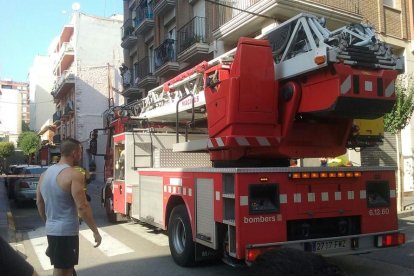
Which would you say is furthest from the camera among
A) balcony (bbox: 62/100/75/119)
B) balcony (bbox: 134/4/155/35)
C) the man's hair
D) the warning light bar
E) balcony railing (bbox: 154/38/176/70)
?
balcony (bbox: 62/100/75/119)

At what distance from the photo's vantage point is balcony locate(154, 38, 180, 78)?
19.2m

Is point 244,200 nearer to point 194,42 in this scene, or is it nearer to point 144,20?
point 194,42

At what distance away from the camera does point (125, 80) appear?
27.4 m

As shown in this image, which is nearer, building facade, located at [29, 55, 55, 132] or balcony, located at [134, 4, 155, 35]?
balcony, located at [134, 4, 155, 35]

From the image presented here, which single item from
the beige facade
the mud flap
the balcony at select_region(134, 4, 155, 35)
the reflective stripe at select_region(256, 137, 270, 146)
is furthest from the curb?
the balcony at select_region(134, 4, 155, 35)

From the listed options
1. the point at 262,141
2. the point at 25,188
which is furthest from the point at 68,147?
the point at 25,188

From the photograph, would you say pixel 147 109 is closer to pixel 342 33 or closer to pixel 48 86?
pixel 342 33

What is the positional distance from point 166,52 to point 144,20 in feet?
13.9

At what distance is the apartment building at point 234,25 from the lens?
13.3 m

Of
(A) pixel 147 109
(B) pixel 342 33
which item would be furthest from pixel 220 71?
(A) pixel 147 109

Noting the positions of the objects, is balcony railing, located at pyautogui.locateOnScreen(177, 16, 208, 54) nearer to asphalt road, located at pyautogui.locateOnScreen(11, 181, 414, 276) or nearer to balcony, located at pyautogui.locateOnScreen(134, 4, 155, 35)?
balcony, located at pyautogui.locateOnScreen(134, 4, 155, 35)

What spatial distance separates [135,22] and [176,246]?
826 inches

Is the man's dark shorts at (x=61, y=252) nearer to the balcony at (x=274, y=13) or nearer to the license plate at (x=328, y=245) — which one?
the license plate at (x=328, y=245)

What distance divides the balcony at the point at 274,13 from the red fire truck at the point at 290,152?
609cm
